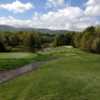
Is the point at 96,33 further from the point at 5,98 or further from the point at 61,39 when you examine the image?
the point at 5,98

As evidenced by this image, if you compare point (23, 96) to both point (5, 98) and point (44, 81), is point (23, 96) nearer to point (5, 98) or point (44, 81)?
point (5, 98)

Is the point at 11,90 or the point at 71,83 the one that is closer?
the point at 11,90

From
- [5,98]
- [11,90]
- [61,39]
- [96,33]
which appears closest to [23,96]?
[5,98]

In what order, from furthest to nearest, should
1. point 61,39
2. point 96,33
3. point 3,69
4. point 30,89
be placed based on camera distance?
point 61,39, point 96,33, point 3,69, point 30,89

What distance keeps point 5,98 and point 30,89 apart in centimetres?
347

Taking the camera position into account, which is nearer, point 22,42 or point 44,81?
point 44,81

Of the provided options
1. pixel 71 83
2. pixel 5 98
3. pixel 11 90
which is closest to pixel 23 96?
pixel 5 98

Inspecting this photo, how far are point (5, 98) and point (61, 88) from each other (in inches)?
235

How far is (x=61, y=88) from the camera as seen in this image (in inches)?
1073

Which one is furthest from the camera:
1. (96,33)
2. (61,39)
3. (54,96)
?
(61,39)

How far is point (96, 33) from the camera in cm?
11612

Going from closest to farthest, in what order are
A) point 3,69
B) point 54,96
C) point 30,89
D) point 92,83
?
point 54,96 → point 30,89 → point 92,83 → point 3,69

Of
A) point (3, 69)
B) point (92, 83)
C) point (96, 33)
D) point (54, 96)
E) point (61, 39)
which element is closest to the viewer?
point (54, 96)

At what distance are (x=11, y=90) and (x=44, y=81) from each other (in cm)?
512
